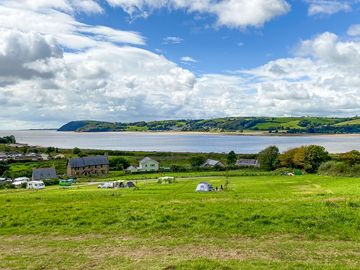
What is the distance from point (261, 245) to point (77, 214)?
436 inches

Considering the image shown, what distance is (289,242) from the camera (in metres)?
16.1

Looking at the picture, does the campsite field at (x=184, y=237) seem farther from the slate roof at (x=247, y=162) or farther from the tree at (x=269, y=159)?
the slate roof at (x=247, y=162)

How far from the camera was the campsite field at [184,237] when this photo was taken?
1355 centimetres

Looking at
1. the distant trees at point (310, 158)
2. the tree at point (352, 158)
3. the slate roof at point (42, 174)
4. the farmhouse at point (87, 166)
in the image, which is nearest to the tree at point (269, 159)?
the distant trees at point (310, 158)

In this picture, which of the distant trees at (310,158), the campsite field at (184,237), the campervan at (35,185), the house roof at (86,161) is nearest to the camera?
the campsite field at (184,237)

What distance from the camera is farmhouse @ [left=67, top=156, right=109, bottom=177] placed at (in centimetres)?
11712

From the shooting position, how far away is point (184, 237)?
56.8 ft

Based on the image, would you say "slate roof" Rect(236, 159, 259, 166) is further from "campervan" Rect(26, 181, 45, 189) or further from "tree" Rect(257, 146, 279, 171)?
"campervan" Rect(26, 181, 45, 189)

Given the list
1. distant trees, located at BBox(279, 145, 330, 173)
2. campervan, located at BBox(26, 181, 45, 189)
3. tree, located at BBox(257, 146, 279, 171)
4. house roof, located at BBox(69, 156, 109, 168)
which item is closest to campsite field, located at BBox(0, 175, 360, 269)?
campervan, located at BBox(26, 181, 45, 189)

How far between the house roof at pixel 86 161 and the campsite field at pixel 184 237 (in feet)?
314

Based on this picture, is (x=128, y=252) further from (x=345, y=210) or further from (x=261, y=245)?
(x=345, y=210)

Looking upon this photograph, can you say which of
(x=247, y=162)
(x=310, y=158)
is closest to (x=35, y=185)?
(x=310, y=158)

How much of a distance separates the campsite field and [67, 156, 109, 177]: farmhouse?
9546cm

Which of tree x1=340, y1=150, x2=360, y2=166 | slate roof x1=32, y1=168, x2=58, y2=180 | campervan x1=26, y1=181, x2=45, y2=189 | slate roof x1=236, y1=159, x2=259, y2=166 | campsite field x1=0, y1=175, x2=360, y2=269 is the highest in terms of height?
campsite field x1=0, y1=175, x2=360, y2=269
